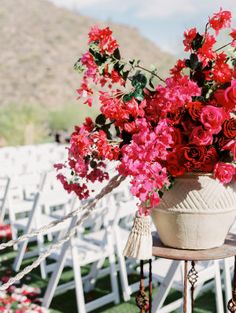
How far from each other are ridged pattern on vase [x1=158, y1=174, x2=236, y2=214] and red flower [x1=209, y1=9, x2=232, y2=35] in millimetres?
610

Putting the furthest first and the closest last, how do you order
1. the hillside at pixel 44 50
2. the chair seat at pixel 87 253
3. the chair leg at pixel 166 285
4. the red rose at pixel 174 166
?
1. the hillside at pixel 44 50
2. the chair seat at pixel 87 253
3. the chair leg at pixel 166 285
4. the red rose at pixel 174 166

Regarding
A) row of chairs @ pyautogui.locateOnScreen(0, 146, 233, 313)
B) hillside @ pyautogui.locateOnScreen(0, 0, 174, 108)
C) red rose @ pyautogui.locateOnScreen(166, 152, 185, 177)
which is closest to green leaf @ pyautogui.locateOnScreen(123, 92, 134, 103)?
red rose @ pyautogui.locateOnScreen(166, 152, 185, 177)

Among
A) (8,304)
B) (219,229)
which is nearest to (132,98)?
(219,229)

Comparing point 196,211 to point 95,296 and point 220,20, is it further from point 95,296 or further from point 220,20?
point 95,296

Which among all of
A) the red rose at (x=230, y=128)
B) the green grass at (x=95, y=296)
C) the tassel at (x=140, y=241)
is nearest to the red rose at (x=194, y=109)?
the red rose at (x=230, y=128)

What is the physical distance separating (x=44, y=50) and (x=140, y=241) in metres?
60.2

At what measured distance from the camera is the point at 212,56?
237cm

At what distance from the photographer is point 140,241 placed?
2.47 m

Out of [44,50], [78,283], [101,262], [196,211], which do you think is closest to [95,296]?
[101,262]

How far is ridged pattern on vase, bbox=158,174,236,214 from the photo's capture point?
2.42m

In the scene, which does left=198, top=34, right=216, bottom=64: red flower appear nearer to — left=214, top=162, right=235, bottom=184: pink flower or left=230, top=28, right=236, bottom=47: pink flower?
left=230, top=28, right=236, bottom=47: pink flower

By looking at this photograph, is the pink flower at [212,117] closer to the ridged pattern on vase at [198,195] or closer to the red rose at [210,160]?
the red rose at [210,160]

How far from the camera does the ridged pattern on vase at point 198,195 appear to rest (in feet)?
7.93

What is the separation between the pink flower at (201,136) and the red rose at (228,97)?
13 centimetres
